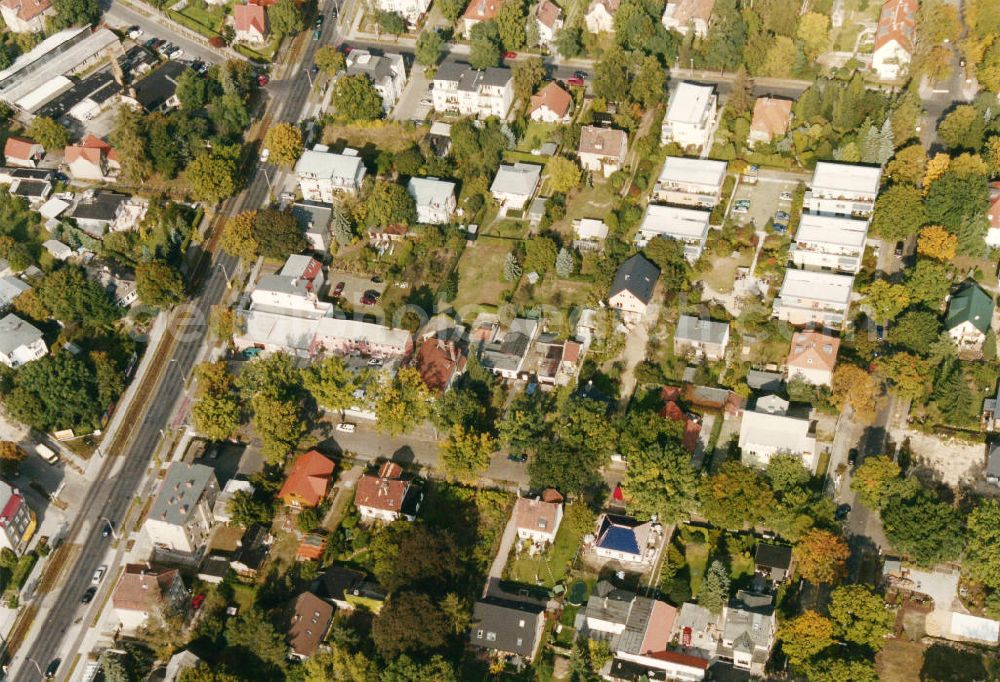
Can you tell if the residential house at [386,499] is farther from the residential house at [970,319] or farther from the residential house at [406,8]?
the residential house at [406,8]

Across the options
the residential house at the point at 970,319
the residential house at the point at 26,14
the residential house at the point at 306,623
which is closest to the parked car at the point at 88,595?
the residential house at the point at 306,623

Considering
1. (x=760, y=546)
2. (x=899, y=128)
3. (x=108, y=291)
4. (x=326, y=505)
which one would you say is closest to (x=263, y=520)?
(x=326, y=505)

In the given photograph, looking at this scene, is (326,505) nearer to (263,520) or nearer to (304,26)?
(263,520)

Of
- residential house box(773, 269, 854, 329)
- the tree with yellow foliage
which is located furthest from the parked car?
the tree with yellow foliage

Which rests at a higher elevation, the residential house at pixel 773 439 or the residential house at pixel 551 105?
the residential house at pixel 551 105

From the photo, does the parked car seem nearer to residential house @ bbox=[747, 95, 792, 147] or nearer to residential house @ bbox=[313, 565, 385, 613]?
residential house @ bbox=[313, 565, 385, 613]

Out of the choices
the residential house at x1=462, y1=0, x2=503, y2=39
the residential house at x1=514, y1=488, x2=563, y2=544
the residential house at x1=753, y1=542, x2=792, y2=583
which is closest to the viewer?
the residential house at x1=753, y1=542, x2=792, y2=583
